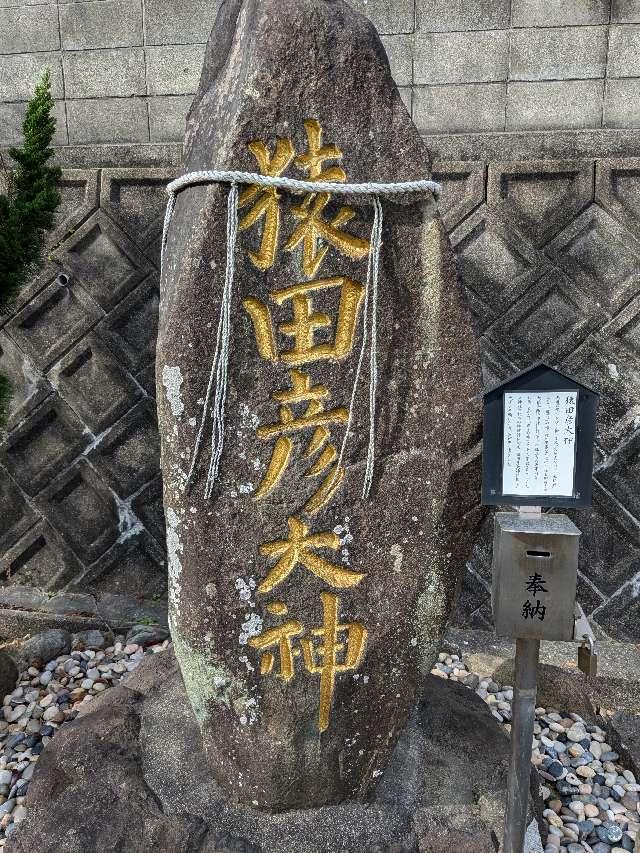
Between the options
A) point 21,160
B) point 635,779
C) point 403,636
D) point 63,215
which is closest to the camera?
point 403,636

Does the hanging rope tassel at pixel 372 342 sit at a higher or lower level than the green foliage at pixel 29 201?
lower

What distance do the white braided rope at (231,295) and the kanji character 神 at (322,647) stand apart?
45cm

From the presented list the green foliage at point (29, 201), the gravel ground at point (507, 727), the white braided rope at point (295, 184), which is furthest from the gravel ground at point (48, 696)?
the white braided rope at point (295, 184)

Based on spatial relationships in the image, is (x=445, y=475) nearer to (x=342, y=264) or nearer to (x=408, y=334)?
(x=408, y=334)

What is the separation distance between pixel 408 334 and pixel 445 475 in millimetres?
483

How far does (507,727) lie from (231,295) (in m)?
2.54

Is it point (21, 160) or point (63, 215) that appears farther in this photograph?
point (63, 215)

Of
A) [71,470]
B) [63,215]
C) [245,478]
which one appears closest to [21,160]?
[63,215]

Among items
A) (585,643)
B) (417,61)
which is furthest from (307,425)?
(417,61)

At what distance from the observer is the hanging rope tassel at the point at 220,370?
6.11ft

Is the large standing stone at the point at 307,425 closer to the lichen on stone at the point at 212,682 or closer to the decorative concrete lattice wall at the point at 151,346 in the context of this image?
the lichen on stone at the point at 212,682

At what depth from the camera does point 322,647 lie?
2141 mm

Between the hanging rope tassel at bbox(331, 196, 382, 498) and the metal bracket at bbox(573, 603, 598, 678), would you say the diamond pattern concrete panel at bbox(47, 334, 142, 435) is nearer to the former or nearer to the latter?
the hanging rope tassel at bbox(331, 196, 382, 498)

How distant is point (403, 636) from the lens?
2.18m
